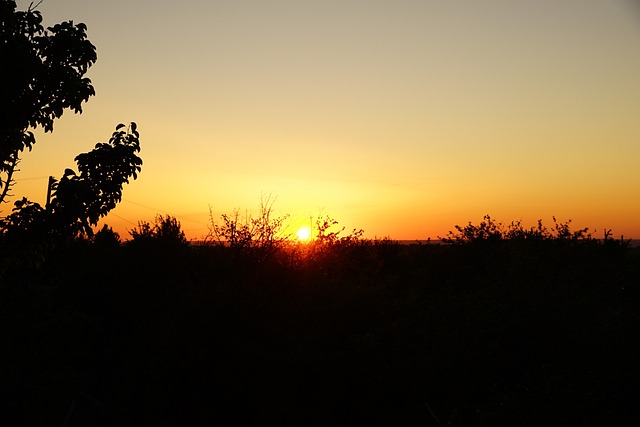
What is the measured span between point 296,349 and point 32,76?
13284 millimetres

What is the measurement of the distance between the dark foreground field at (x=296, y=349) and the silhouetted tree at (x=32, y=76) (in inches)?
416

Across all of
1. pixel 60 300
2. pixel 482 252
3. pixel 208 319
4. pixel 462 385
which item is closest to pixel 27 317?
pixel 208 319

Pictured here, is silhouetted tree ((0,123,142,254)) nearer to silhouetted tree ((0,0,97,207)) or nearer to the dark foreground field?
silhouetted tree ((0,0,97,207))

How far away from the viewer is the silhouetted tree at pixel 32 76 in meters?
7.71

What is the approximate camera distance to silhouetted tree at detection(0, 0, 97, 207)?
7.71 meters

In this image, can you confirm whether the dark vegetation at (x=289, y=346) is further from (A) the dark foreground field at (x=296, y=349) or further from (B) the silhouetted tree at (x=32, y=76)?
(B) the silhouetted tree at (x=32, y=76)

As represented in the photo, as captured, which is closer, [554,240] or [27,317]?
[27,317]

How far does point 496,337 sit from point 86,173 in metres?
14.4

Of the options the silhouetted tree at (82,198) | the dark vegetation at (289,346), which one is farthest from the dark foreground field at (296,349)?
the silhouetted tree at (82,198)

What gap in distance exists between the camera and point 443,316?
65.5ft

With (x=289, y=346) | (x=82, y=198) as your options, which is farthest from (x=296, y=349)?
(x=82, y=198)

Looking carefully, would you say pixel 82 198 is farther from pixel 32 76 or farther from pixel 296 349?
pixel 296 349

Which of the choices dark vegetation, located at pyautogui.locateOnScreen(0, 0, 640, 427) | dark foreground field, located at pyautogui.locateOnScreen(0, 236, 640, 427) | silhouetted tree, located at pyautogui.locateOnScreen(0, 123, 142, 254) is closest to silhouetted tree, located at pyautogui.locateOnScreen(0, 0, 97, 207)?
silhouetted tree, located at pyautogui.locateOnScreen(0, 123, 142, 254)

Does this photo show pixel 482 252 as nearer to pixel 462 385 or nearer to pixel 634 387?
pixel 462 385
